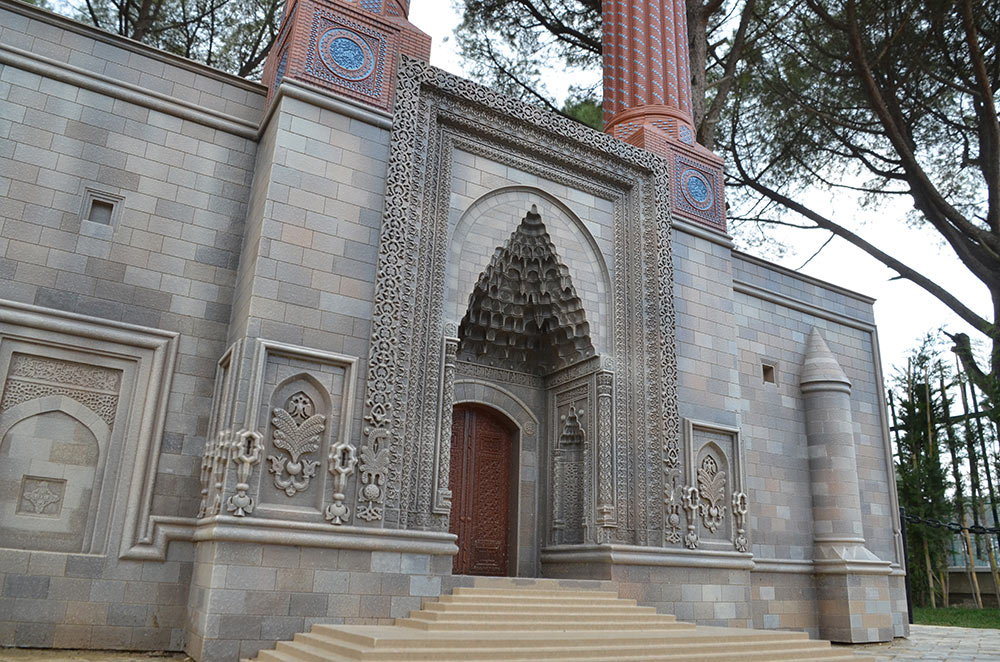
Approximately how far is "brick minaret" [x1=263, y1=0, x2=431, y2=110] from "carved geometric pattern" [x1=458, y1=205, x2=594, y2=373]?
6.80ft

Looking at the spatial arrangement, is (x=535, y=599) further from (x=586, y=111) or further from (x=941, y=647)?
(x=586, y=111)

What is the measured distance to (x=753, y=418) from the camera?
9766 mm

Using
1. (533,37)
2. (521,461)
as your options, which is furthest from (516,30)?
(521,461)

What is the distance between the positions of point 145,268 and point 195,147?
128 cm

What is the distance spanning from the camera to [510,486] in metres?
8.45

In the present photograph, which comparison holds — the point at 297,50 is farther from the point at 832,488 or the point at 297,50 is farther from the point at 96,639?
the point at 832,488

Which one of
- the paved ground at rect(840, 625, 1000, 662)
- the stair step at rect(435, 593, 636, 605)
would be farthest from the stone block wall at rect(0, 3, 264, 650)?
the paved ground at rect(840, 625, 1000, 662)

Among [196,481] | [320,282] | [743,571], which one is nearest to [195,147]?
[320,282]

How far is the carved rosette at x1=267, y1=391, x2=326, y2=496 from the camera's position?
5793mm

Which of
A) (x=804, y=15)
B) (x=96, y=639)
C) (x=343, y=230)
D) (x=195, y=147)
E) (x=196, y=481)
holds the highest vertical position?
(x=804, y=15)

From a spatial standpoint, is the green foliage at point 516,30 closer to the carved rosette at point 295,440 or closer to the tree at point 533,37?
the tree at point 533,37

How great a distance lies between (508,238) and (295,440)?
3199mm

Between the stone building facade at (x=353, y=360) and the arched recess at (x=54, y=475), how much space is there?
2 centimetres

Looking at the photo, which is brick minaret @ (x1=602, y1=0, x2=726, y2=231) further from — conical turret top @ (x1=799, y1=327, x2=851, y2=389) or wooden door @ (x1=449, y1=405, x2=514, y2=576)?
wooden door @ (x1=449, y1=405, x2=514, y2=576)
